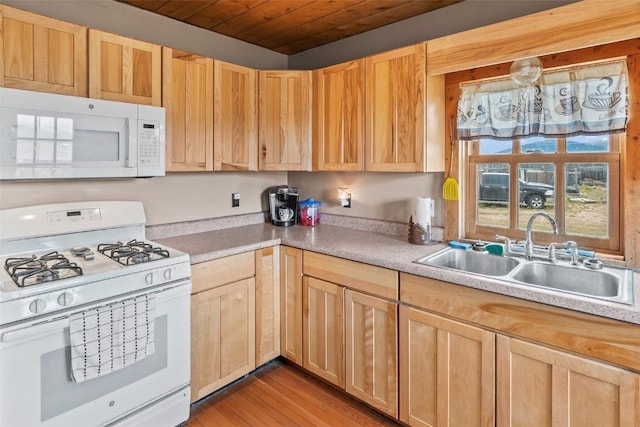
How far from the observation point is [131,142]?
6.08ft

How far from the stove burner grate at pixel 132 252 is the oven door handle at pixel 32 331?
0.35 m

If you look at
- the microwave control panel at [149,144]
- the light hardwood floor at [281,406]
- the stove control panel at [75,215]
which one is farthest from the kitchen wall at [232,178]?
the light hardwood floor at [281,406]

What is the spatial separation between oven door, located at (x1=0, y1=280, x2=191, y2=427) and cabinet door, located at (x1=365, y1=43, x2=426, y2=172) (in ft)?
4.53

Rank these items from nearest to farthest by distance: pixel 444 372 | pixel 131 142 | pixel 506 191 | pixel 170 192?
1. pixel 444 372
2. pixel 131 142
3. pixel 506 191
4. pixel 170 192

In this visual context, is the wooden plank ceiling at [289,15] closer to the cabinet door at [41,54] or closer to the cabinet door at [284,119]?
the cabinet door at [284,119]

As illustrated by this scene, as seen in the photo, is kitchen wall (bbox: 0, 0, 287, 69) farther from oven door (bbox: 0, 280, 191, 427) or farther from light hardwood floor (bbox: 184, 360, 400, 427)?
light hardwood floor (bbox: 184, 360, 400, 427)

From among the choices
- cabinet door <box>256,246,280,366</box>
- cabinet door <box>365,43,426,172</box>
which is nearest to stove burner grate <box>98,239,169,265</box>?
cabinet door <box>256,246,280,366</box>

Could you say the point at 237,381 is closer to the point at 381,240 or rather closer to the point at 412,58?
the point at 381,240

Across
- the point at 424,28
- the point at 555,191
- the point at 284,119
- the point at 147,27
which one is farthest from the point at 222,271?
the point at 424,28

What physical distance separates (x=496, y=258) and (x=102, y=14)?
8.75 ft

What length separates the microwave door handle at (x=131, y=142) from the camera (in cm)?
184

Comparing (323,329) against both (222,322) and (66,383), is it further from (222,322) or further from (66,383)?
(66,383)

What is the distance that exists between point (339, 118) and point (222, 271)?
1.28 metres

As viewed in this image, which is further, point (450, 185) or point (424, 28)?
point (424, 28)
